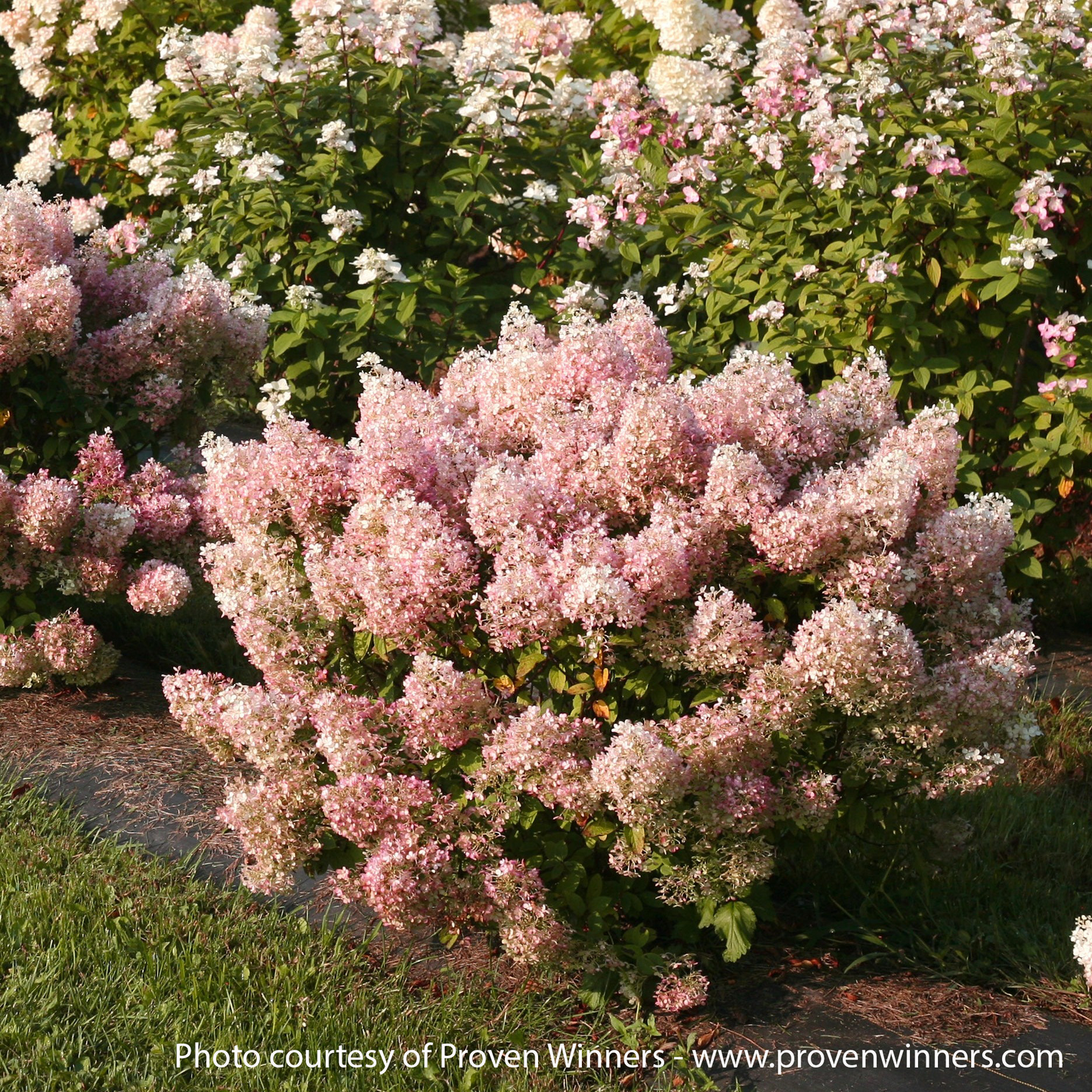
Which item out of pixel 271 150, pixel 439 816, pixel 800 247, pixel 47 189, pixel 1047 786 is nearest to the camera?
pixel 439 816

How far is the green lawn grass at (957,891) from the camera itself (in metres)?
3.10

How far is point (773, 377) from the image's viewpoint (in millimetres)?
2965

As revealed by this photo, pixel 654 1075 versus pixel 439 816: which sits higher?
pixel 439 816

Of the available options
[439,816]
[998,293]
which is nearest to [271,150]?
[998,293]

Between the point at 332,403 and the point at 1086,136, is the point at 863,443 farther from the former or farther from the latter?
the point at 332,403

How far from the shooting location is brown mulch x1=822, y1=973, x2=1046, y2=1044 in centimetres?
285

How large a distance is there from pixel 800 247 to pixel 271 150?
7.19ft

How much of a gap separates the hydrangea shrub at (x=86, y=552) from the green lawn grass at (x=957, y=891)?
207 centimetres

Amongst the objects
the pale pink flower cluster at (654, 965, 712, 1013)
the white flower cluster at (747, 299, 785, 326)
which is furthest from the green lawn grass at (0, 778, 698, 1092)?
the white flower cluster at (747, 299, 785, 326)

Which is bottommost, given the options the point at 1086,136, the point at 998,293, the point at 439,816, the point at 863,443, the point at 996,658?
the point at 439,816

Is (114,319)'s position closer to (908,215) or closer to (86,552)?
(86,552)

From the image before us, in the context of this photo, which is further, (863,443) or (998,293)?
(998,293)

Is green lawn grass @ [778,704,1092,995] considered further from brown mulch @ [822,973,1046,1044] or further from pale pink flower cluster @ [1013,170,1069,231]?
pale pink flower cluster @ [1013,170,1069,231]

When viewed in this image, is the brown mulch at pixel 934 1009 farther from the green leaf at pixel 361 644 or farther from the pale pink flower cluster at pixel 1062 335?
the pale pink flower cluster at pixel 1062 335
